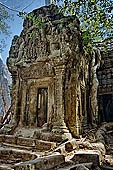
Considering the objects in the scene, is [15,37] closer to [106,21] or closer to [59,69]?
[59,69]

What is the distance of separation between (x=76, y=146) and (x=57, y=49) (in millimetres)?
4540

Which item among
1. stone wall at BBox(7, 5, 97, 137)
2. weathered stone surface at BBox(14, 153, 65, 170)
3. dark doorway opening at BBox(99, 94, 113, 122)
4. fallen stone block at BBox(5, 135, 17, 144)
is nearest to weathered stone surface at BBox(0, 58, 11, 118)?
stone wall at BBox(7, 5, 97, 137)

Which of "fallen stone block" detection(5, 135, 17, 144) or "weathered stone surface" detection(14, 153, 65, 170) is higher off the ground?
"fallen stone block" detection(5, 135, 17, 144)

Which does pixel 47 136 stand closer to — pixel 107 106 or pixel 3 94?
pixel 107 106

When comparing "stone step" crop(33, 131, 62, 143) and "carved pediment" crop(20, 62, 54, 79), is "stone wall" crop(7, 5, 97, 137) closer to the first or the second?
"carved pediment" crop(20, 62, 54, 79)

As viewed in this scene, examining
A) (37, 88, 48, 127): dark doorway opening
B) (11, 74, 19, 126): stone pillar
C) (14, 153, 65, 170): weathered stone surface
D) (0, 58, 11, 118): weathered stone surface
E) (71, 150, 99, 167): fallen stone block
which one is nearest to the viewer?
(14, 153, 65, 170): weathered stone surface

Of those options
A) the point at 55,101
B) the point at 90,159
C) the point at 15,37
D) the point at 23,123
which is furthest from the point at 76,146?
the point at 15,37

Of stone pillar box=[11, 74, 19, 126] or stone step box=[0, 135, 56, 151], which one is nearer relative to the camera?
stone step box=[0, 135, 56, 151]

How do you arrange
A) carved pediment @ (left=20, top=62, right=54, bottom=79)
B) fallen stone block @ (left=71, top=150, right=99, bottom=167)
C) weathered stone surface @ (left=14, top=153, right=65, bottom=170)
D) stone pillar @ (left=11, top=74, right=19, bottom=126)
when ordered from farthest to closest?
1. stone pillar @ (left=11, top=74, right=19, bottom=126)
2. carved pediment @ (left=20, top=62, right=54, bottom=79)
3. fallen stone block @ (left=71, top=150, right=99, bottom=167)
4. weathered stone surface @ (left=14, top=153, right=65, bottom=170)

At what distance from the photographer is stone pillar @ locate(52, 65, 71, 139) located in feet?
21.5

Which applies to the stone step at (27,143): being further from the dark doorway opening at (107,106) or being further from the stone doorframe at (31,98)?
the dark doorway opening at (107,106)

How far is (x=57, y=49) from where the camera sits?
7781 mm

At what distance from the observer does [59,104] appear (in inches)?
284

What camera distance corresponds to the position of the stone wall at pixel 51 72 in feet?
23.9
